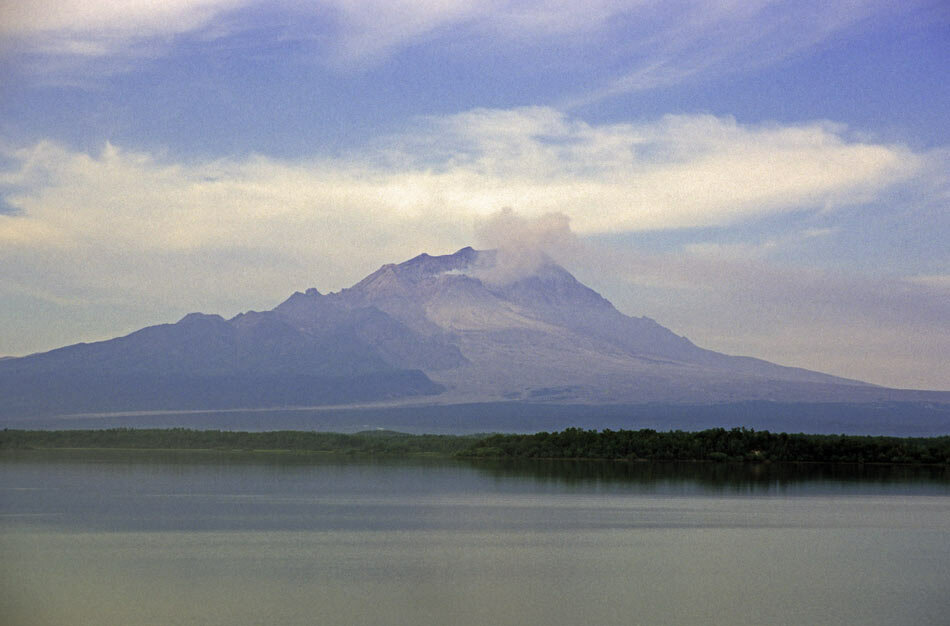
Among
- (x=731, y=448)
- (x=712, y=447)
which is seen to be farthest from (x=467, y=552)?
(x=731, y=448)

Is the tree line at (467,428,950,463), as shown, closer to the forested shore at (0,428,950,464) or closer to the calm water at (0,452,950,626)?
the forested shore at (0,428,950,464)

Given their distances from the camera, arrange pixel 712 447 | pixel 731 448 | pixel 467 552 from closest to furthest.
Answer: pixel 467 552
pixel 731 448
pixel 712 447

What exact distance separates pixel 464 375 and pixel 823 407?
54.6 metres

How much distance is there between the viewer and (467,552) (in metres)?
27.1

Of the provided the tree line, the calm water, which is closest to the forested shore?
the tree line

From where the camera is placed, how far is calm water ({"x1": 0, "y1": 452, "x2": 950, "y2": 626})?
2066 centimetres

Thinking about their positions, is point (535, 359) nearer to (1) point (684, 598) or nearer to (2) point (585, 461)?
(2) point (585, 461)

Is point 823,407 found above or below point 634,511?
above

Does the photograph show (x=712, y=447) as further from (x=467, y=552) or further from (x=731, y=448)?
(x=467, y=552)

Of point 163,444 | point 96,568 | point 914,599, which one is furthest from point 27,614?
point 163,444

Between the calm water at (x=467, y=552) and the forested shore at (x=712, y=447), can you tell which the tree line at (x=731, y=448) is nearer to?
the forested shore at (x=712, y=447)

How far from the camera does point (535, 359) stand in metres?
183

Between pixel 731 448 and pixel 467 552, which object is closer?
pixel 467 552

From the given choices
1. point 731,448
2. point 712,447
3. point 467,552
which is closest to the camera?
point 467,552
